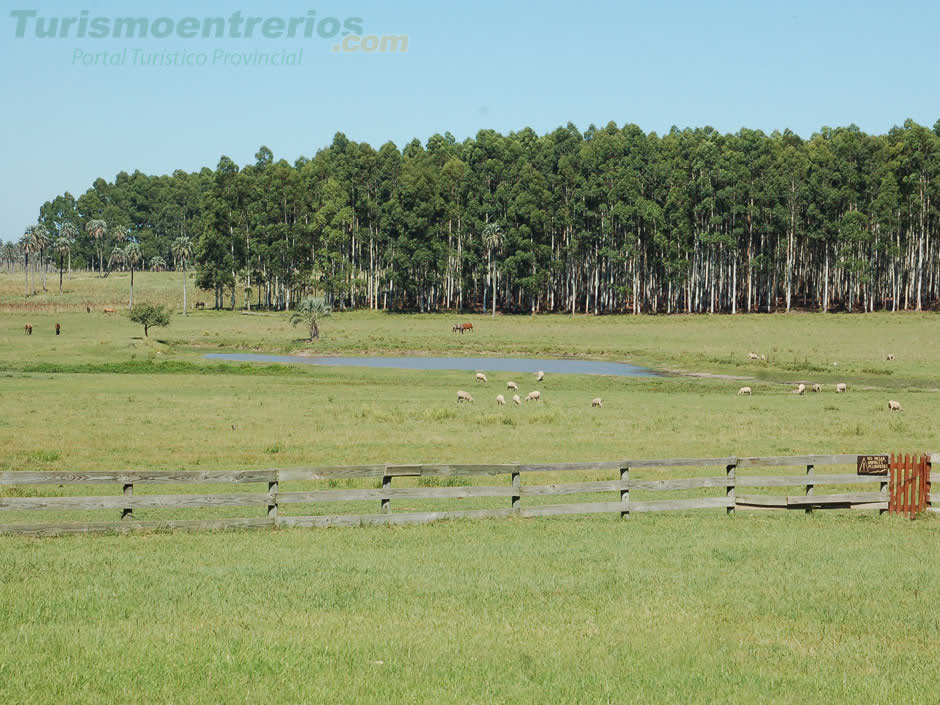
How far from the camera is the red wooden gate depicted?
21.1m

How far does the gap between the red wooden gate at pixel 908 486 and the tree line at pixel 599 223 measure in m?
97.3

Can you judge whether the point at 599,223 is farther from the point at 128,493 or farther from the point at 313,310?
the point at 128,493

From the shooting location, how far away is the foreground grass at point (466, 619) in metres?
9.16

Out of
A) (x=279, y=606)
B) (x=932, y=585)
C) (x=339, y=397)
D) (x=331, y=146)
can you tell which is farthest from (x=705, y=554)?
(x=331, y=146)

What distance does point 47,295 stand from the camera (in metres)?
155

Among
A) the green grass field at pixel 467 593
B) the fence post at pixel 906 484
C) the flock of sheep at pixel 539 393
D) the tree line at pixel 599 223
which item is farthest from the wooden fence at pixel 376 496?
the tree line at pixel 599 223

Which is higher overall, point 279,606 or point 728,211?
point 728,211

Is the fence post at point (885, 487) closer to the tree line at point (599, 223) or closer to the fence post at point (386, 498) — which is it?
the fence post at point (386, 498)

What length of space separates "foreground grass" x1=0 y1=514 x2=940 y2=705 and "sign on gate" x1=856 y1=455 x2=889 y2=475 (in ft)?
11.3

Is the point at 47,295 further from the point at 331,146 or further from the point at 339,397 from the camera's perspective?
the point at 339,397

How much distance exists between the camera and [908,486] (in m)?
21.2

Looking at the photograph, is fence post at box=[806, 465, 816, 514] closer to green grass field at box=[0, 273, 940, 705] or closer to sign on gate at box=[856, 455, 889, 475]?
green grass field at box=[0, 273, 940, 705]

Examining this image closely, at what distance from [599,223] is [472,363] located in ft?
184

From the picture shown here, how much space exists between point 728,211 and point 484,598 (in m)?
114
